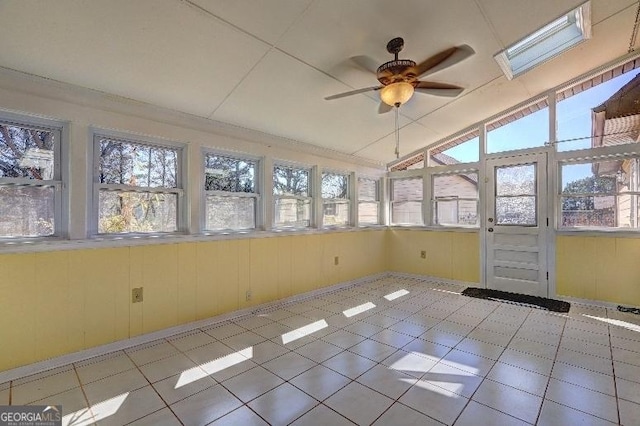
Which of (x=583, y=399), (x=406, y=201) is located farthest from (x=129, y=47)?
(x=406, y=201)

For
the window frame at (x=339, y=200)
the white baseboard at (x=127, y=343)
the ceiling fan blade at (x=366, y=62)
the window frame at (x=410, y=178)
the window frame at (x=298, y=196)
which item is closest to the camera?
the white baseboard at (x=127, y=343)

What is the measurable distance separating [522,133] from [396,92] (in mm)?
3024

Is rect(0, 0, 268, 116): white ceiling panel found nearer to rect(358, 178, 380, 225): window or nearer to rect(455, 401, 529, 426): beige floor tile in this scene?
rect(455, 401, 529, 426): beige floor tile

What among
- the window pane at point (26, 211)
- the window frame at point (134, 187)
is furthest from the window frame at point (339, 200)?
the window pane at point (26, 211)

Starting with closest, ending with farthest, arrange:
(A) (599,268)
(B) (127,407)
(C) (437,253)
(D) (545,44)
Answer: (B) (127,407) < (D) (545,44) < (A) (599,268) < (C) (437,253)

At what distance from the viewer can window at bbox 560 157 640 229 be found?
12.4ft

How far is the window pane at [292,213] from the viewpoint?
422cm

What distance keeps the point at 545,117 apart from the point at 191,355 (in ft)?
17.2

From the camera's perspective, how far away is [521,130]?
14.8ft

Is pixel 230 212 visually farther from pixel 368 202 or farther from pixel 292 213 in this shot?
pixel 368 202

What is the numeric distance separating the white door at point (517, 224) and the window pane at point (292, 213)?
281cm

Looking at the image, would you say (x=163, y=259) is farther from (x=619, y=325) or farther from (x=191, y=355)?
(x=619, y=325)

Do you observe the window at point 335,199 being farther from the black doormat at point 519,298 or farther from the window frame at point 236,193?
the black doormat at point 519,298

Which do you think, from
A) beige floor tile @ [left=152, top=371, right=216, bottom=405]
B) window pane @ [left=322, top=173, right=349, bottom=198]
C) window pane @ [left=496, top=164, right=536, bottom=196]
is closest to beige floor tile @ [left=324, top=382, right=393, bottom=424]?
beige floor tile @ [left=152, top=371, right=216, bottom=405]
